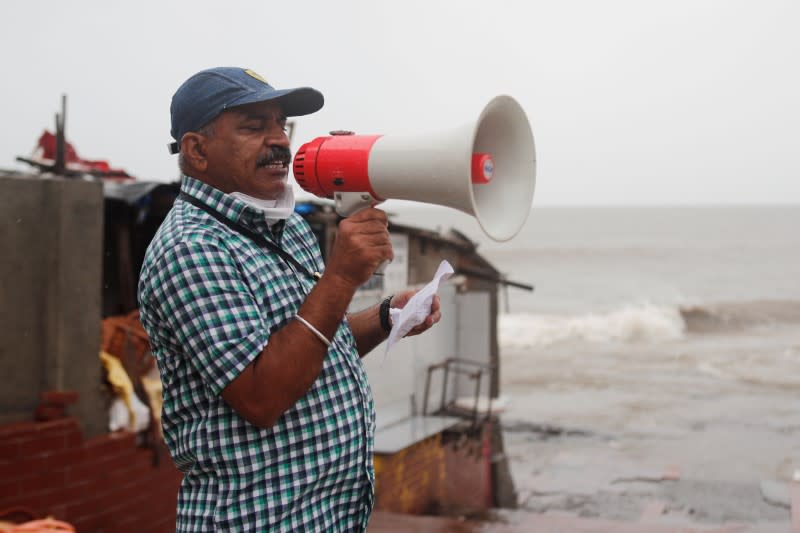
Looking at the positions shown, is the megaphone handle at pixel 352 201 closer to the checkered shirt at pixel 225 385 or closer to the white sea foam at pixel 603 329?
the checkered shirt at pixel 225 385

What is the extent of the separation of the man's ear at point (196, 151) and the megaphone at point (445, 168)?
20cm

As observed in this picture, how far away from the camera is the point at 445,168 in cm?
160

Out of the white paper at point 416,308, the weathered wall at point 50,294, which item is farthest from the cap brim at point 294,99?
the weathered wall at point 50,294

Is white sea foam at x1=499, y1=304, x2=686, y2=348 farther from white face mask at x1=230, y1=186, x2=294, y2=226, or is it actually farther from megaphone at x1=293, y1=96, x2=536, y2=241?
white face mask at x1=230, y1=186, x2=294, y2=226

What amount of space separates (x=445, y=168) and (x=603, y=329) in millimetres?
28317

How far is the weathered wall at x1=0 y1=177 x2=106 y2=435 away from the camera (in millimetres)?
4004

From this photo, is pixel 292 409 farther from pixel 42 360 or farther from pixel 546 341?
pixel 546 341

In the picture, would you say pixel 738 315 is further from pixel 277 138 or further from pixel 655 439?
pixel 277 138

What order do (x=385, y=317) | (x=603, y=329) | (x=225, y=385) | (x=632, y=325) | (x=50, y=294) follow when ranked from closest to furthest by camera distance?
1. (x=225, y=385)
2. (x=385, y=317)
3. (x=50, y=294)
4. (x=632, y=325)
5. (x=603, y=329)

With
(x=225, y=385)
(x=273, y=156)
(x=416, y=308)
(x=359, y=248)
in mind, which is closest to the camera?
(x=225, y=385)

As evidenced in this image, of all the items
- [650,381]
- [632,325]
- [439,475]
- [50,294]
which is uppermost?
[50,294]

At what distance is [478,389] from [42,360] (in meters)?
5.76

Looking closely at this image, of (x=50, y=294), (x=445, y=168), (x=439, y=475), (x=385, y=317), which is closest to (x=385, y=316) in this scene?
(x=385, y=317)

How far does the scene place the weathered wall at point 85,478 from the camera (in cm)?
389
